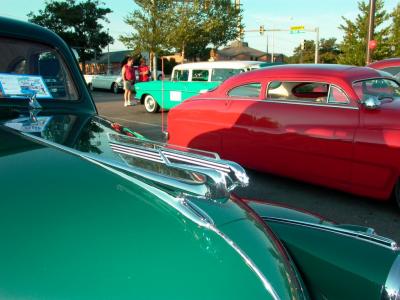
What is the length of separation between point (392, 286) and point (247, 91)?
4.01m

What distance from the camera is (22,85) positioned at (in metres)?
2.52

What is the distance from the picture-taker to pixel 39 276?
1.00 meters

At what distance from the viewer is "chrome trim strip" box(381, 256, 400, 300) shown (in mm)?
1454

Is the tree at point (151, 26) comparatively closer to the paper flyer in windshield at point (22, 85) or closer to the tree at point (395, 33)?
the tree at point (395, 33)

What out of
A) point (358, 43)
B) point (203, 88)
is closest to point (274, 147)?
point (203, 88)

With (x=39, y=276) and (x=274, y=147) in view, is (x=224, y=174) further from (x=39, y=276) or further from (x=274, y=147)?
(x=274, y=147)

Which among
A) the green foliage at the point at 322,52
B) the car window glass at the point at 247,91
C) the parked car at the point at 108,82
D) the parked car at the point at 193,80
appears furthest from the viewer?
the green foliage at the point at 322,52

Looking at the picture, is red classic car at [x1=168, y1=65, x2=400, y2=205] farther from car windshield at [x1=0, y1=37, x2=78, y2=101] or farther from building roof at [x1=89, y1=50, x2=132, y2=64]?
building roof at [x1=89, y1=50, x2=132, y2=64]

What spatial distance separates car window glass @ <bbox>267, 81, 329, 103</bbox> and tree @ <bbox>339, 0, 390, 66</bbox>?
51.3ft

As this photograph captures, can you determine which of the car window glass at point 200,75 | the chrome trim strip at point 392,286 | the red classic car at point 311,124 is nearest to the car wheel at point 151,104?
the car window glass at point 200,75

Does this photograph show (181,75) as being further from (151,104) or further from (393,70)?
(393,70)

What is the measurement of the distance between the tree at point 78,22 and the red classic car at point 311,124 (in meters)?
39.7

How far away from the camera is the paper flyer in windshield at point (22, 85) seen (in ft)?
7.96

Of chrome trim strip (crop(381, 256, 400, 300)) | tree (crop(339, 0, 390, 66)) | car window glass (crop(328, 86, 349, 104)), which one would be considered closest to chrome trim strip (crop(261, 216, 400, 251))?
chrome trim strip (crop(381, 256, 400, 300))
